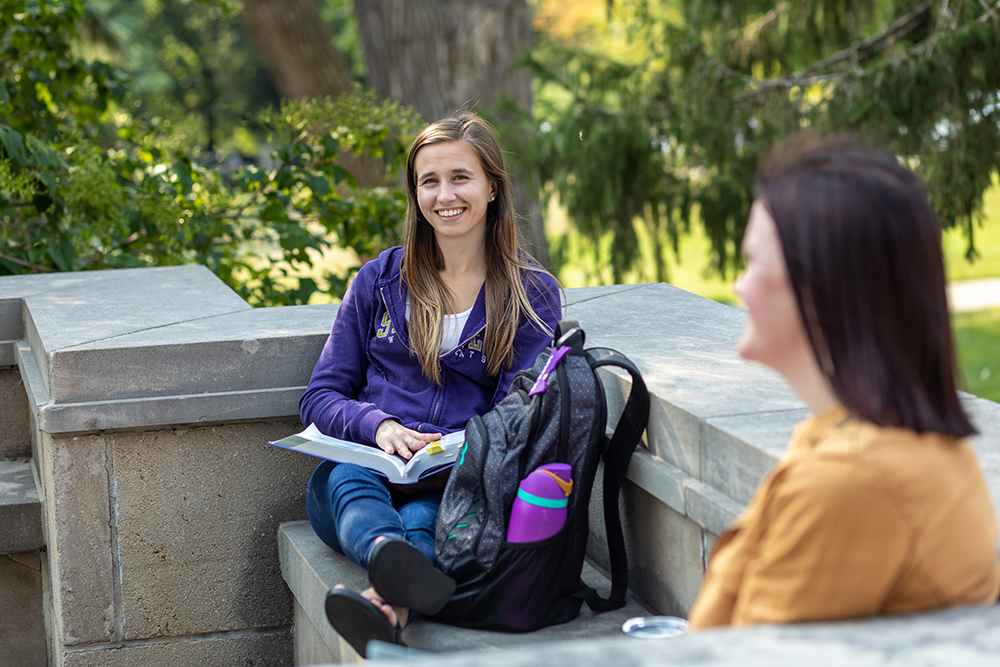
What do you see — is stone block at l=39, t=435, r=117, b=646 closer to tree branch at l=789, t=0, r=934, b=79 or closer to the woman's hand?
the woman's hand

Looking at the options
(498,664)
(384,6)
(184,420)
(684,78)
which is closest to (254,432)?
(184,420)

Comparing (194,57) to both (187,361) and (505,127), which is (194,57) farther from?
(187,361)

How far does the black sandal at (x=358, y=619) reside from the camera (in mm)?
2355

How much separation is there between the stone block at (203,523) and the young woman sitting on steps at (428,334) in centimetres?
39

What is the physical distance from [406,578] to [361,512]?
1.35ft

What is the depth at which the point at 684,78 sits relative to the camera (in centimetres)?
698

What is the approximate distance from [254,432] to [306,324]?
41 centimetres

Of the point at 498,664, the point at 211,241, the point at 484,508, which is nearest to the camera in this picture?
the point at 498,664

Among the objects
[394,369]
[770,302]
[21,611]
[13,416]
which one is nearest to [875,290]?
[770,302]

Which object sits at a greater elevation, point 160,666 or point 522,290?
point 522,290

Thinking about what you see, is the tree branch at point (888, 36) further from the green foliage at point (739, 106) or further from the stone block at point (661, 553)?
the stone block at point (661, 553)

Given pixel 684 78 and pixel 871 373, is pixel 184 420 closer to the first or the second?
pixel 871 373

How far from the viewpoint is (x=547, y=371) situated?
262cm

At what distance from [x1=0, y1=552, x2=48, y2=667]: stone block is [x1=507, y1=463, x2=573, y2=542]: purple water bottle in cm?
226
